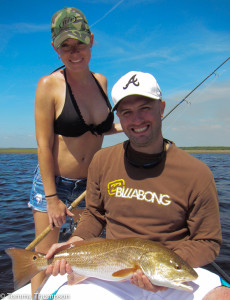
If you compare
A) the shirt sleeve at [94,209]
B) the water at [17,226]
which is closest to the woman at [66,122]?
the shirt sleeve at [94,209]

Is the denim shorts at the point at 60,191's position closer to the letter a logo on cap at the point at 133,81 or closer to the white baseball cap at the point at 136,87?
the white baseball cap at the point at 136,87

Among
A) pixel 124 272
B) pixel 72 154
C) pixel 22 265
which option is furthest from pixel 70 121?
pixel 124 272

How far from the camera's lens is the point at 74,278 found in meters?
2.60

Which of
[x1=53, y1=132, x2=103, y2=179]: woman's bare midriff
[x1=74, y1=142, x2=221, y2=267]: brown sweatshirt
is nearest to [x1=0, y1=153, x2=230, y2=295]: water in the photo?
[x1=53, y1=132, x2=103, y2=179]: woman's bare midriff

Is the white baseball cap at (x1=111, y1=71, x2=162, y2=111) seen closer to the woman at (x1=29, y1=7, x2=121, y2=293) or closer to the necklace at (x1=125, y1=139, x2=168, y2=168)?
the necklace at (x1=125, y1=139, x2=168, y2=168)

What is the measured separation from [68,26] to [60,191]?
206 cm

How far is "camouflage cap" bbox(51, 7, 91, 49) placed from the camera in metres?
3.08

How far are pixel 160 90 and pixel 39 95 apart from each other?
56.5 inches

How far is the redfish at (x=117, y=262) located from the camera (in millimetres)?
2277

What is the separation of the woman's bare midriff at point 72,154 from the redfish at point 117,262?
121cm

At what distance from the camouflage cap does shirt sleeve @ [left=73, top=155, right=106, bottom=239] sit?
1.40 m

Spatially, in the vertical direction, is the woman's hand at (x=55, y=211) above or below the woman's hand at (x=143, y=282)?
above

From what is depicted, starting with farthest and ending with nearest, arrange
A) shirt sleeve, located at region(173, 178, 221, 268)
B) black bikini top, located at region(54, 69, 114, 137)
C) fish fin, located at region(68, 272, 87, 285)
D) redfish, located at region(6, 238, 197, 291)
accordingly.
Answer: black bikini top, located at region(54, 69, 114, 137)
fish fin, located at region(68, 272, 87, 285)
shirt sleeve, located at region(173, 178, 221, 268)
redfish, located at region(6, 238, 197, 291)

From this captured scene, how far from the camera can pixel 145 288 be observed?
2332mm
